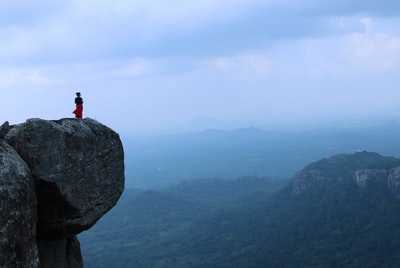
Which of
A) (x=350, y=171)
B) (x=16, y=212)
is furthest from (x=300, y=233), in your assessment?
(x=16, y=212)

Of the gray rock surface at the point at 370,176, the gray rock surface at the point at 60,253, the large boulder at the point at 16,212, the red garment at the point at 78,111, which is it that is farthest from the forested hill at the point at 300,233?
the large boulder at the point at 16,212

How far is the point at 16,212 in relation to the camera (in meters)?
10.9

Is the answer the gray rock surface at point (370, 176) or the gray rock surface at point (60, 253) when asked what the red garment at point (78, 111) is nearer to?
the gray rock surface at point (60, 253)

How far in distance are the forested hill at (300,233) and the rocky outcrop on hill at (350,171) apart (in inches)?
13.4

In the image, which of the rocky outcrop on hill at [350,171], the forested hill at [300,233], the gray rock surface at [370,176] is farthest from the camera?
the rocky outcrop on hill at [350,171]

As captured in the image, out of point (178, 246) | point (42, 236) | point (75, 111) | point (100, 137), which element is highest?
point (75, 111)

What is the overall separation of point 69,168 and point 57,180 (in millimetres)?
649

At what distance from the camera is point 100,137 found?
15148 mm

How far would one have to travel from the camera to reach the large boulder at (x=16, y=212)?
34.4 feet

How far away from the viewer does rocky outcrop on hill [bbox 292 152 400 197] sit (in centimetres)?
15200

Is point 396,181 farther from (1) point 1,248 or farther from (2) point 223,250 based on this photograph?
(1) point 1,248

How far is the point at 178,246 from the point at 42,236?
155 meters

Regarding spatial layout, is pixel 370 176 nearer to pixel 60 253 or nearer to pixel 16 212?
pixel 60 253

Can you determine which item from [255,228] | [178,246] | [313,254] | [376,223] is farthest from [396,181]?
[178,246]
